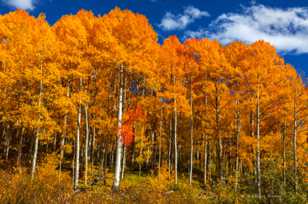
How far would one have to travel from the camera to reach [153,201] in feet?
22.2

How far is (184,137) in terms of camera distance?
29594mm

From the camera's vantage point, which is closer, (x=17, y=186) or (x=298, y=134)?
(x=17, y=186)

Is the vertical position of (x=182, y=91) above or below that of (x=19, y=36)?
below

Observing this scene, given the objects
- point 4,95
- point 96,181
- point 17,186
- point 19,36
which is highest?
point 19,36

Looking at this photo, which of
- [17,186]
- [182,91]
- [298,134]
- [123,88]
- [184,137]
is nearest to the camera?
[17,186]

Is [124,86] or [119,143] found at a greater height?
[124,86]

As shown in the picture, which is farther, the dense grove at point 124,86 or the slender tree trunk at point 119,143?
the dense grove at point 124,86

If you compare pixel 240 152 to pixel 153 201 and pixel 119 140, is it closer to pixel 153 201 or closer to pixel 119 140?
pixel 119 140

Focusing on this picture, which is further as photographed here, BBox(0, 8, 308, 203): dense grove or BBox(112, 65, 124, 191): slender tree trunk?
BBox(0, 8, 308, 203): dense grove

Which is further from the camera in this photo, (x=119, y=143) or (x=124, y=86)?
(x=124, y=86)

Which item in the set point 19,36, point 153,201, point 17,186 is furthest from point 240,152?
point 17,186

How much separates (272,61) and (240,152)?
21.4 feet

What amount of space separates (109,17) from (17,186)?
1397 centimetres

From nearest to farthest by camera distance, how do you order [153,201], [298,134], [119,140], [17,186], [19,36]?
1. [17,186]
2. [153,201]
3. [119,140]
4. [19,36]
5. [298,134]
